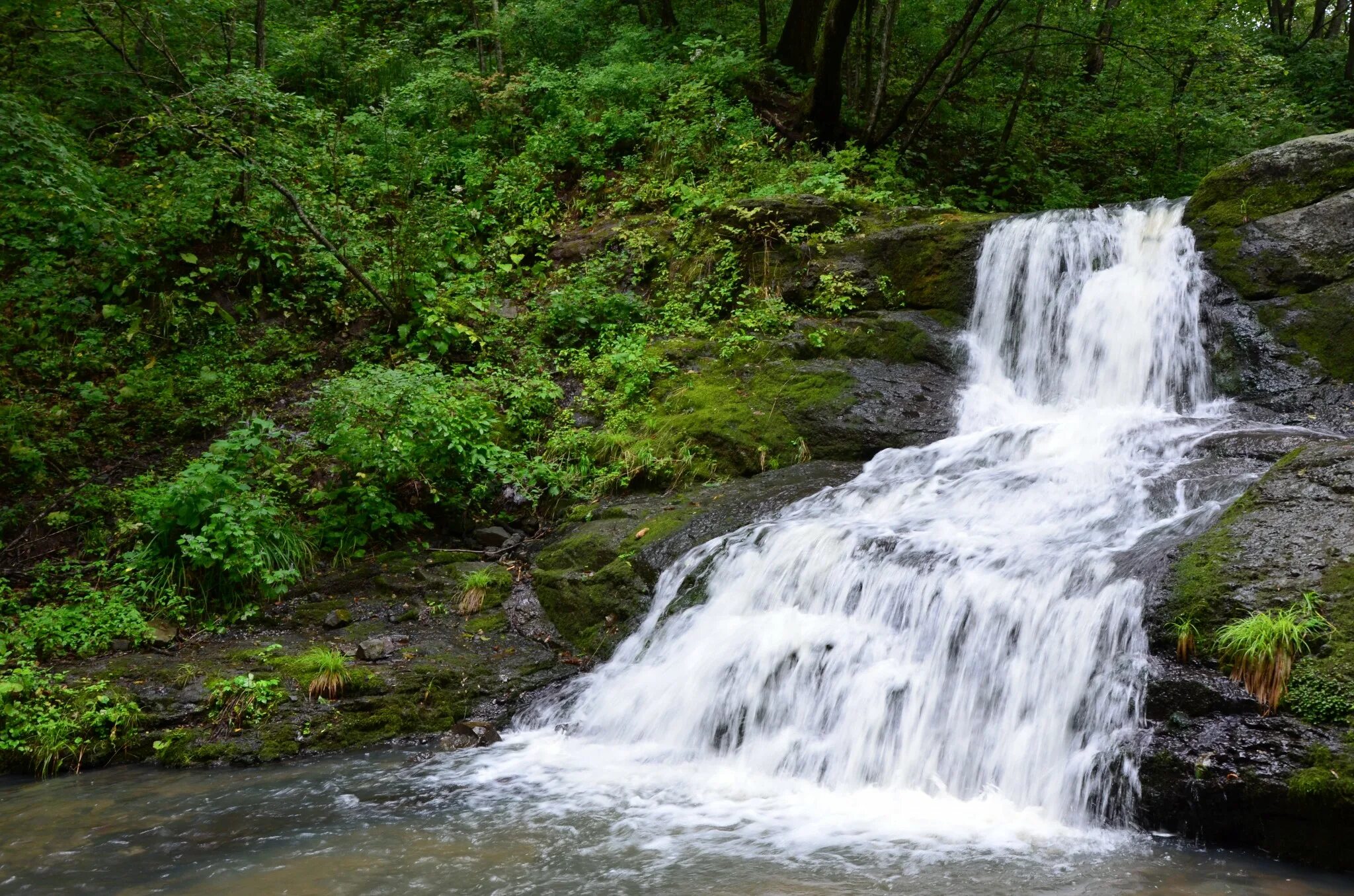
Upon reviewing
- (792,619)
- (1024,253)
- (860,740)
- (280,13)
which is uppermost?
(280,13)

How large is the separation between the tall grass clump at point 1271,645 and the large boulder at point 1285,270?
3881mm

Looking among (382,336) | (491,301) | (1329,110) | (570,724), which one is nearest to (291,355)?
(382,336)

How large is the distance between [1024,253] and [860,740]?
20.5 feet

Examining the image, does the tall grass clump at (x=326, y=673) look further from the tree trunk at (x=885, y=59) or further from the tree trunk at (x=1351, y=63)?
the tree trunk at (x=1351, y=63)

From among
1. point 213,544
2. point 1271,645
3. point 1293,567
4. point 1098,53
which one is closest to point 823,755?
point 1271,645

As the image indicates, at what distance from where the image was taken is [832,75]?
12945 millimetres

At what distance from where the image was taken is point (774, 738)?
5.51 metres

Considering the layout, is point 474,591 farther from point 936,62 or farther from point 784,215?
point 936,62

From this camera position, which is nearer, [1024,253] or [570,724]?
[570,724]

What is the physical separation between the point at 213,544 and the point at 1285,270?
9696 millimetres

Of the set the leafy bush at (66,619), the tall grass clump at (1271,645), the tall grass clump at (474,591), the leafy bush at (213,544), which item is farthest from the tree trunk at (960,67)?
the leafy bush at (66,619)

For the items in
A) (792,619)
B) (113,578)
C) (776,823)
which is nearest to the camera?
(776,823)

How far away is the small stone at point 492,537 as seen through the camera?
27.2ft

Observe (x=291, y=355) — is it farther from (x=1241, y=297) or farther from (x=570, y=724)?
(x=1241, y=297)
